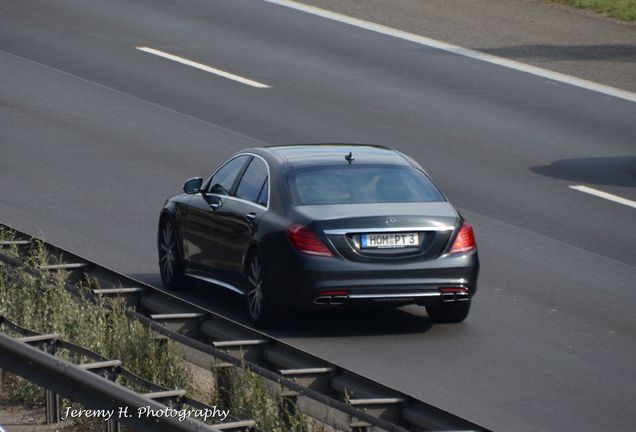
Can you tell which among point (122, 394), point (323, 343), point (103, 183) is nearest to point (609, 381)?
point (323, 343)

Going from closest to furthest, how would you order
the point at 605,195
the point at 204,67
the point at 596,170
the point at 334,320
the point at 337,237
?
the point at 337,237 < the point at 334,320 < the point at 605,195 < the point at 596,170 < the point at 204,67

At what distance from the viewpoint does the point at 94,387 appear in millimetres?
7641

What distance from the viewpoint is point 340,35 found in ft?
95.6

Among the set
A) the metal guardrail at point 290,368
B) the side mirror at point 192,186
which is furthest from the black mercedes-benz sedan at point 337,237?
the metal guardrail at point 290,368

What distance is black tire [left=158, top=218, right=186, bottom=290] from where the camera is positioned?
14188mm

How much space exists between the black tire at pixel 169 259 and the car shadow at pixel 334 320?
0.16 metres

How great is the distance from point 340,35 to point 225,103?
19.8ft

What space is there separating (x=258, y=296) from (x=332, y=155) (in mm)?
1531

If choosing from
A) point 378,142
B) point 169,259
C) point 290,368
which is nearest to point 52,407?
point 290,368

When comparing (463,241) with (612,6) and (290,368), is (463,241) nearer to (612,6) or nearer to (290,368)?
(290,368)

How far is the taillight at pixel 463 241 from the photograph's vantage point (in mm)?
12312

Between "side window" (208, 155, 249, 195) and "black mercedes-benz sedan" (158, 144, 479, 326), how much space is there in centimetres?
15

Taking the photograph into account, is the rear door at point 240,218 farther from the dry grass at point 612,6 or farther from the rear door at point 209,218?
the dry grass at point 612,6

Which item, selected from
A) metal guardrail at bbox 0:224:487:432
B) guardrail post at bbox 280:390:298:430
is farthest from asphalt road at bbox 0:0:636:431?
guardrail post at bbox 280:390:298:430
